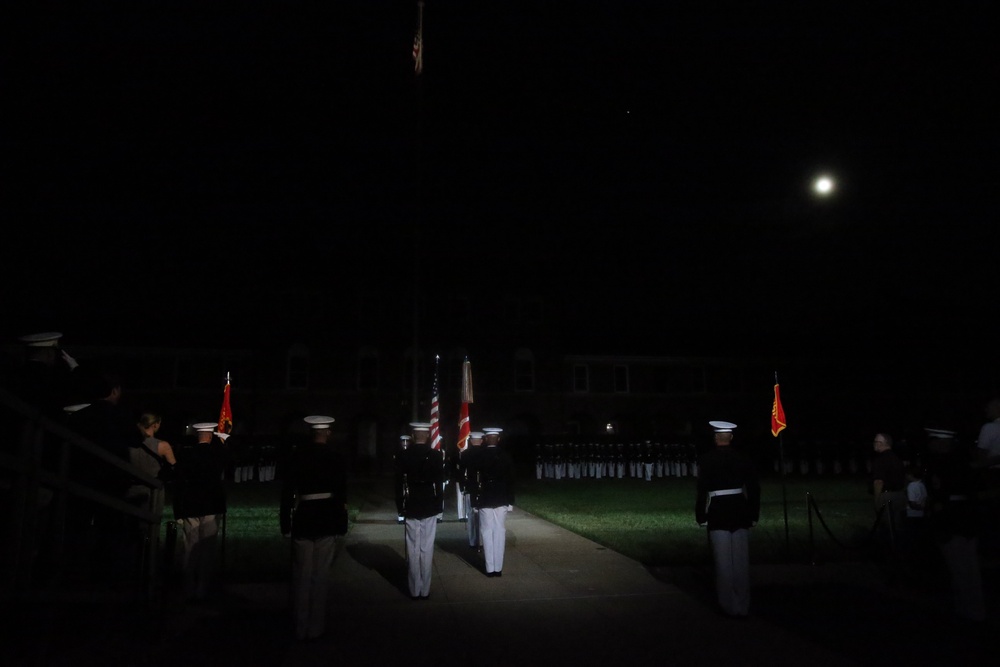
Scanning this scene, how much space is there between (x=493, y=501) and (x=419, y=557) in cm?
169

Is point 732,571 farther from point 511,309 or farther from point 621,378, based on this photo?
point 621,378

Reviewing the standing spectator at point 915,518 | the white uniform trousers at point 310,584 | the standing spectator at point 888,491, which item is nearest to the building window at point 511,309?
the standing spectator at point 888,491

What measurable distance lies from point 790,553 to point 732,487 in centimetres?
423

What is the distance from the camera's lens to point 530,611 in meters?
7.29

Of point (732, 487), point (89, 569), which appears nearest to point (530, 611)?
point (732, 487)

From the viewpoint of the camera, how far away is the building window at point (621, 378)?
141ft

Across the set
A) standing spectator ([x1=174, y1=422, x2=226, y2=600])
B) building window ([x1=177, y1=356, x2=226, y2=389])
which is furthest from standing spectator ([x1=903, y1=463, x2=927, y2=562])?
building window ([x1=177, y1=356, x2=226, y2=389])

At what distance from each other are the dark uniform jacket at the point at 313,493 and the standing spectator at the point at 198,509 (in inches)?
60.7

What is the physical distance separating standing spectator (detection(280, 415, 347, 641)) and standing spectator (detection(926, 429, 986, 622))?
6.38m

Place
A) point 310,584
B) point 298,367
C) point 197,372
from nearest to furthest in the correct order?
point 310,584, point 197,372, point 298,367

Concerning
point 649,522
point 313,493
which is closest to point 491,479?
point 313,493

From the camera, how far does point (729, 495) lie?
732cm

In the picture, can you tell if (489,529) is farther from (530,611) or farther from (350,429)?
(350,429)

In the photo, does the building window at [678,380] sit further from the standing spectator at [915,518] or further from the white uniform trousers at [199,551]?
the white uniform trousers at [199,551]
